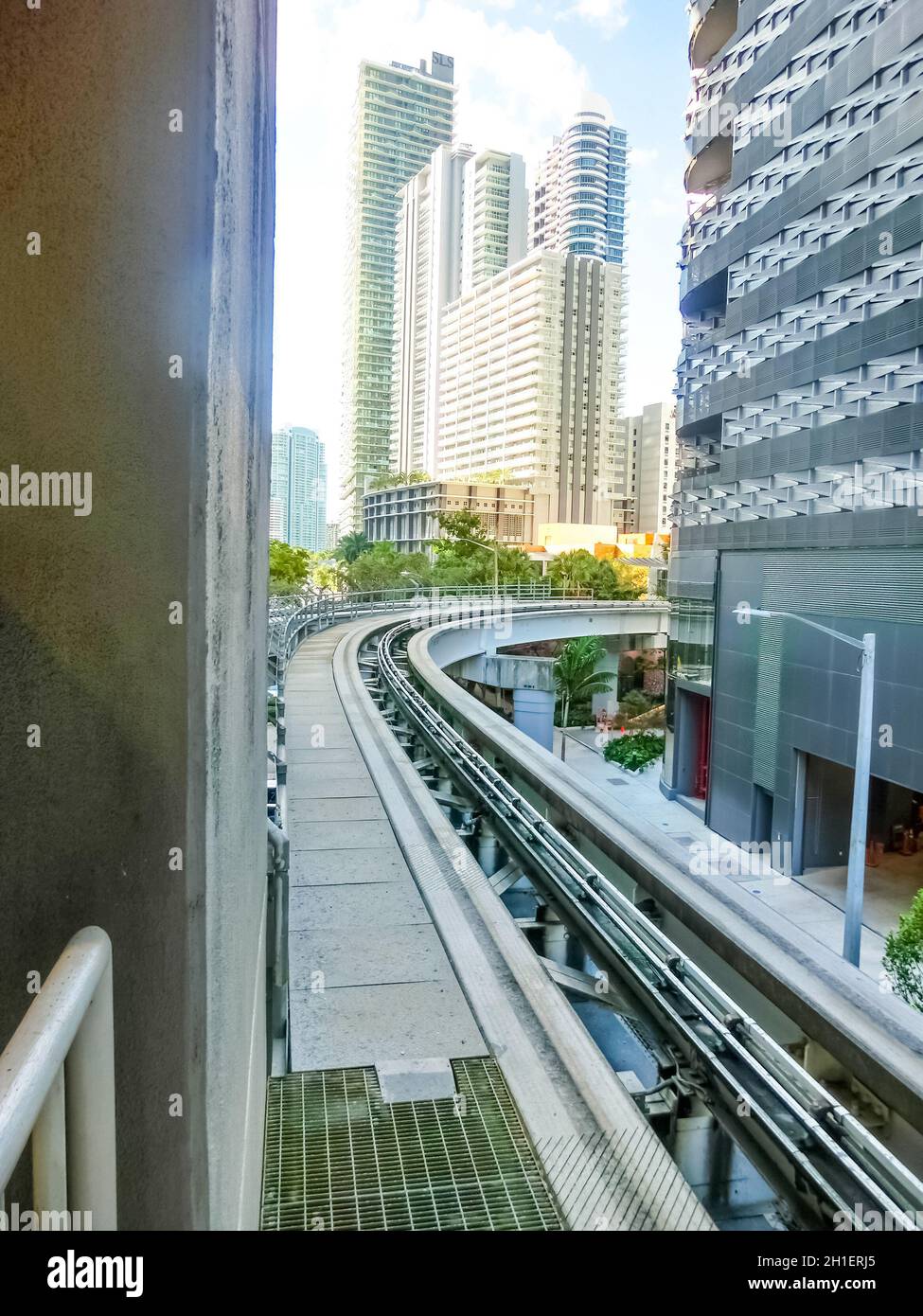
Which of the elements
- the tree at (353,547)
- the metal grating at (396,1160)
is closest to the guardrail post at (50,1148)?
the metal grating at (396,1160)

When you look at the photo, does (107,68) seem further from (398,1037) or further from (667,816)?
(667,816)

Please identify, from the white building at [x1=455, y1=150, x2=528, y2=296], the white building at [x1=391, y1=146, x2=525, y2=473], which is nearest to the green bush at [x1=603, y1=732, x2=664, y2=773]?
the white building at [x1=391, y1=146, x2=525, y2=473]

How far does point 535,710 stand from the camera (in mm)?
25641

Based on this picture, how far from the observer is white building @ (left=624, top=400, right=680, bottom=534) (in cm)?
10981

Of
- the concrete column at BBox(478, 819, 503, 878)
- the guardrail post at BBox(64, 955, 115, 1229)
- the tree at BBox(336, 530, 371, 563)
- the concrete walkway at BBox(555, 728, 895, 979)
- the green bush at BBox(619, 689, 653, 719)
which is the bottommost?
the green bush at BBox(619, 689, 653, 719)

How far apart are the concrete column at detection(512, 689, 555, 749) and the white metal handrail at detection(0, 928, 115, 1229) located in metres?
24.5

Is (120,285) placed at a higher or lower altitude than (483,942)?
higher

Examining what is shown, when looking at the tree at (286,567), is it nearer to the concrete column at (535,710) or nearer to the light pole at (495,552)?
the light pole at (495,552)

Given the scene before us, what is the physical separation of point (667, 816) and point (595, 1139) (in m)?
21.7

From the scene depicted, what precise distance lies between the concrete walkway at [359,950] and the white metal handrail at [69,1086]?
2.18 m

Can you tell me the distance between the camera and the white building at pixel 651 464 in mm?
109812

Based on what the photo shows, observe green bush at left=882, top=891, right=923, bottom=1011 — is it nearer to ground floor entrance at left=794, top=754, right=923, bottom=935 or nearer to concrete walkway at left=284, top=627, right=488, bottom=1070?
concrete walkway at left=284, top=627, right=488, bottom=1070

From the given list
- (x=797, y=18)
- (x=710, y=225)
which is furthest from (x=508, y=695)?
(x=797, y=18)
